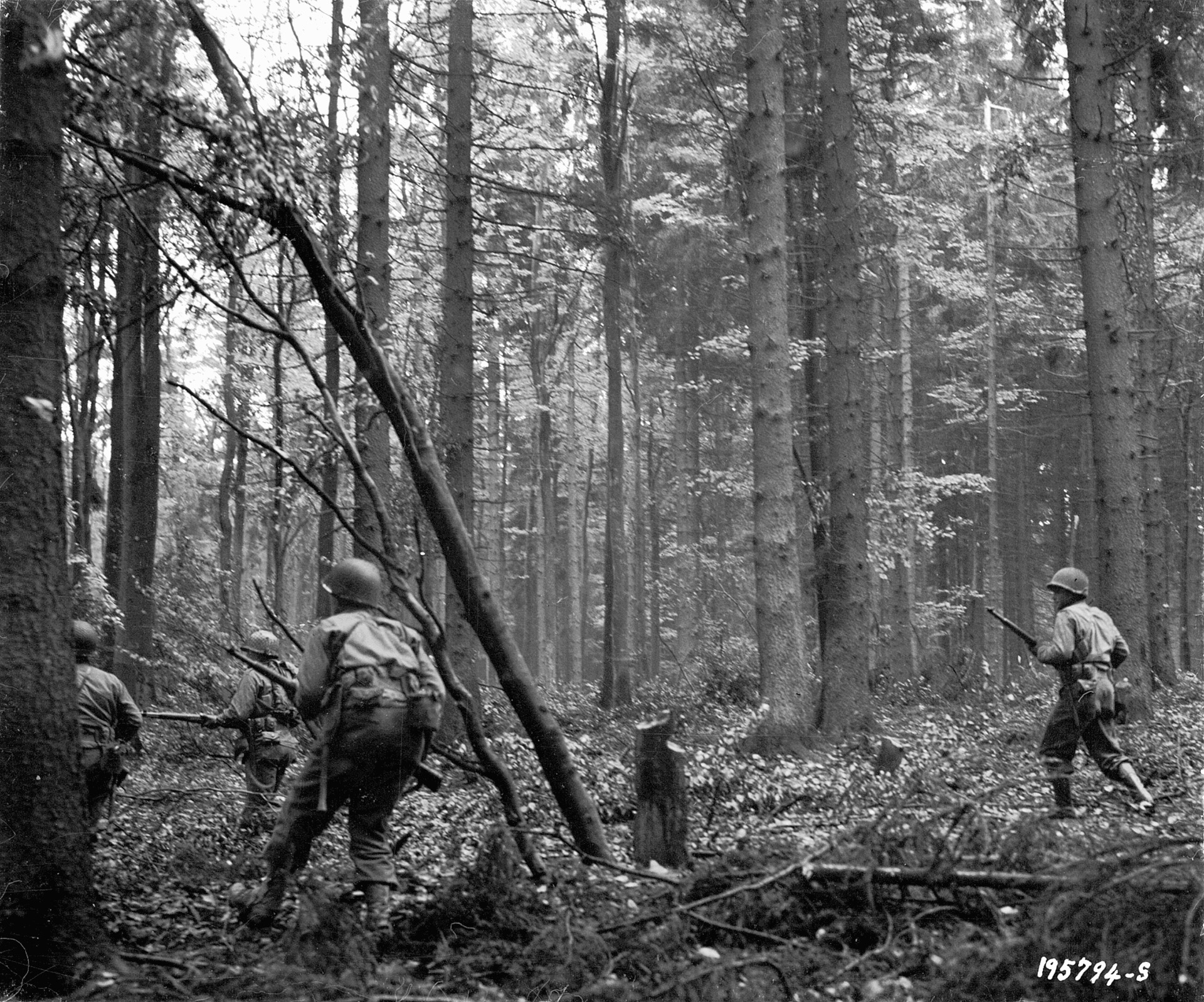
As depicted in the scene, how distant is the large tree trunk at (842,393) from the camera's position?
1330 centimetres

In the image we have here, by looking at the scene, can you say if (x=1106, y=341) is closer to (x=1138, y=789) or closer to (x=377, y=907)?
(x=1138, y=789)

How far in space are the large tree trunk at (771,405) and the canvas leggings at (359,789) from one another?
6238mm

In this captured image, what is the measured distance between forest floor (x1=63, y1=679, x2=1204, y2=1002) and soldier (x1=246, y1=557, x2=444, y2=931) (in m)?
0.22

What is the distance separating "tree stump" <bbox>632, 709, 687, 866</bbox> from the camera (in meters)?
6.46

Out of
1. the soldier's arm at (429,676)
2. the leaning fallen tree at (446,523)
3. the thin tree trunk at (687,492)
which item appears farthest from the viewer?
the thin tree trunk at (687,492)

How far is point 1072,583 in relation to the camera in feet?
30.9

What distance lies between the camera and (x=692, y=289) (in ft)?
82.8

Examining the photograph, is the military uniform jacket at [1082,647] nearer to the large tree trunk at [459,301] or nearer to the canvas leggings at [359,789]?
the canvas leggings at [359,789]

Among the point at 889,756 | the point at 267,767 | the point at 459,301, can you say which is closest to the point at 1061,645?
the point at 889,756

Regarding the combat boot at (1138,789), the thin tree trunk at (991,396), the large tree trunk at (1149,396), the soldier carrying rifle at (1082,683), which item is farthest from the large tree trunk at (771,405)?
the thin tree trunk at (991,396)

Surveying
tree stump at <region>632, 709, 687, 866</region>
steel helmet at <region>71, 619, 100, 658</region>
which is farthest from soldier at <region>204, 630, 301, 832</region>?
tree stump at <region>632, 709, 687, 866</region>

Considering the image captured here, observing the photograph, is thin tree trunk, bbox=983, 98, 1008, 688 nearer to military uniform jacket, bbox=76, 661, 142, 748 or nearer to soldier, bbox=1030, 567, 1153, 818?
soldier, bbox=1030, 567, 1153, 818

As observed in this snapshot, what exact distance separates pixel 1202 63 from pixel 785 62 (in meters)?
7.13

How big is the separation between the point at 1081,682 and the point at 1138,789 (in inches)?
36.5
